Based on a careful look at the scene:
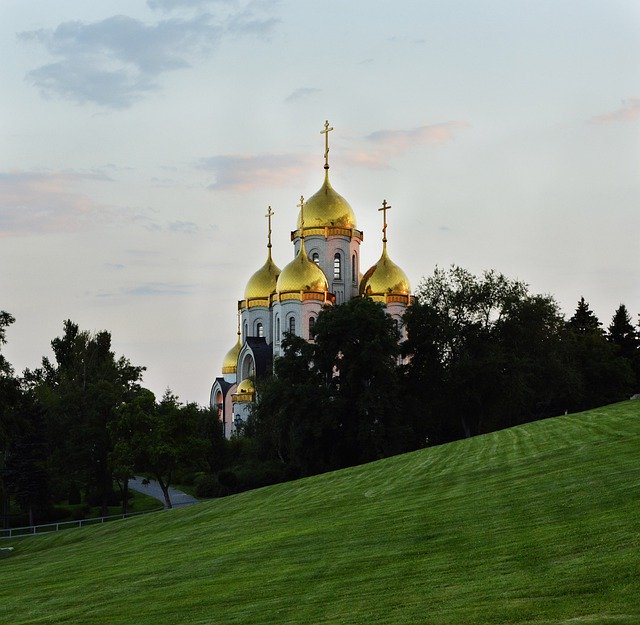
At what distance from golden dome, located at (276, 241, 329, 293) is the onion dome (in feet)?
14.5

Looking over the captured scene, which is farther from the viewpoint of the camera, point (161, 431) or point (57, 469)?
point (57, 469)

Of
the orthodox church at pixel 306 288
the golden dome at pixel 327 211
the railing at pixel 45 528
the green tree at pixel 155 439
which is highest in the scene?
the golden dome at pixel 327 211

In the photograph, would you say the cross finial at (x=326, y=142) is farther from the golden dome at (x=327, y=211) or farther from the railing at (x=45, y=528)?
the railing at (x=45, y=528)

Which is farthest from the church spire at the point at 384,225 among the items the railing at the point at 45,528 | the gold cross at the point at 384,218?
the railing at the point at 45,528

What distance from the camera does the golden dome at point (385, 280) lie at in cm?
8806

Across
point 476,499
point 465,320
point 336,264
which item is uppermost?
point 336,264

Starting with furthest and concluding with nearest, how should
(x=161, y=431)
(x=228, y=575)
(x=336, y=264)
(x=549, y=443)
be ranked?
(x=336, y=264), (x=161, y=431), (x=549, y=443), (x=228, y=575)

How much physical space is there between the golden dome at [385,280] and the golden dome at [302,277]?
442 cm

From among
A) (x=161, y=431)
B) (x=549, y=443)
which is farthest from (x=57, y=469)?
(x=549, y=443)

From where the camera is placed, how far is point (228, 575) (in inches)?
714

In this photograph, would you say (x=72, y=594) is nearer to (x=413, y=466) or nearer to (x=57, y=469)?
(x=413, y=466)

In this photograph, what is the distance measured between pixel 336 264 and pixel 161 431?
36.9 metres

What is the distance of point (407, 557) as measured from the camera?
53.6 ft

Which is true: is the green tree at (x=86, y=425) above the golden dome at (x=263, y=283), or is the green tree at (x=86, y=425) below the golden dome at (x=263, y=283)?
below
